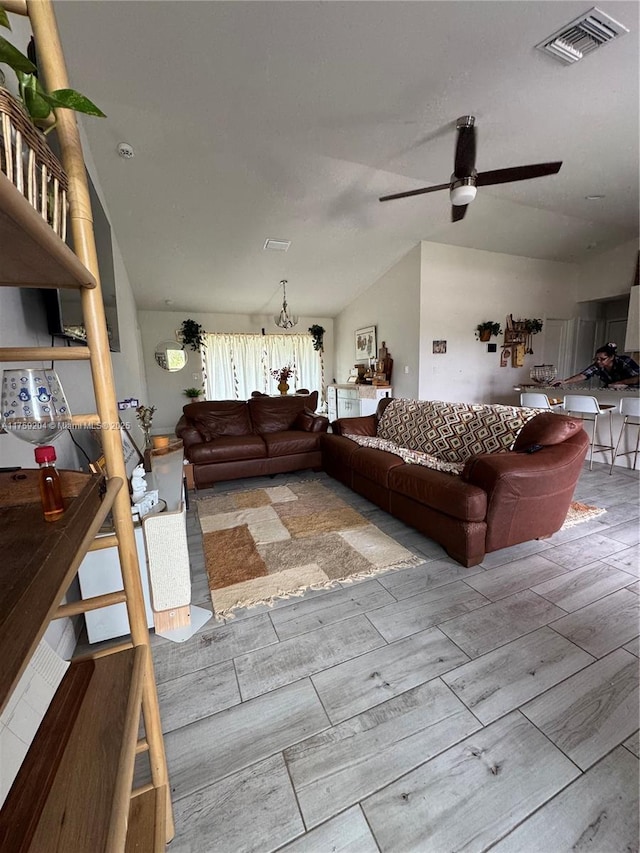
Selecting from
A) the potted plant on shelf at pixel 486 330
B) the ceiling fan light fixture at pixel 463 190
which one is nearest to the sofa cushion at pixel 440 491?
the ceiling fan light fixture at pixel 463 190

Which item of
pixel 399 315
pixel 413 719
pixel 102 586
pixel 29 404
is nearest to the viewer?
pixel 29 404

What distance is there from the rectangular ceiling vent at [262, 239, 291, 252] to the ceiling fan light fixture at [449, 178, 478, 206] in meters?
2.59

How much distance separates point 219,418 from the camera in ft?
13.7

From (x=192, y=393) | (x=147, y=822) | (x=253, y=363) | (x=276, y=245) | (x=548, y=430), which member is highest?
(x=276, y=245)

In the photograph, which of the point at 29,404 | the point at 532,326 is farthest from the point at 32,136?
the point at 532,326

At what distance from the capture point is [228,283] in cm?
575

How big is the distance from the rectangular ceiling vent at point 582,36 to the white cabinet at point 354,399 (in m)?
3.98

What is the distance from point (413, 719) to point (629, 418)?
14.7 ft

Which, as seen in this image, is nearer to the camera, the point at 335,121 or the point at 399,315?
the point at 335,121

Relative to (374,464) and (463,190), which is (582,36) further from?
(374,464)

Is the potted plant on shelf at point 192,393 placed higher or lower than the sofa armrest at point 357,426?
higher

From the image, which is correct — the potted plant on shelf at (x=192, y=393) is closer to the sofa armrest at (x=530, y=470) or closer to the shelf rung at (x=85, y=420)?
the sofa armrest at (x=530, y=470)

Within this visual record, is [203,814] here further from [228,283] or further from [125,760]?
[228,283]

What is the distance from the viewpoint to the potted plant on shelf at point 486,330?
5.46 m
